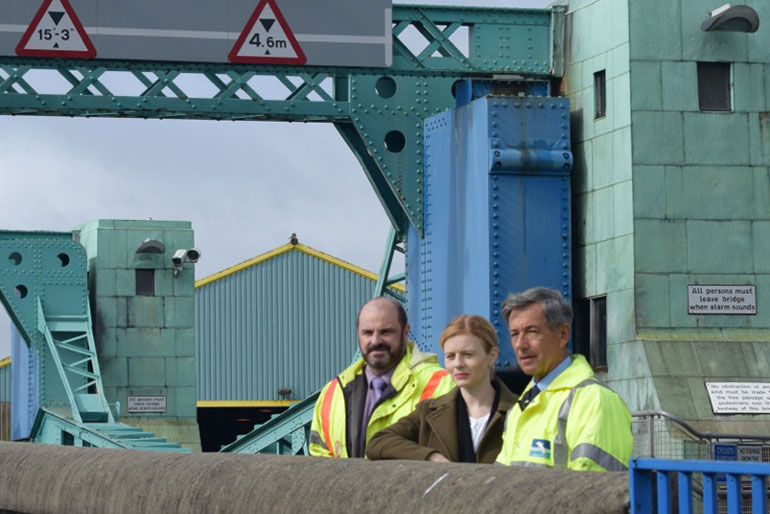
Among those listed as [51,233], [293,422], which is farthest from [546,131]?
[51,233]

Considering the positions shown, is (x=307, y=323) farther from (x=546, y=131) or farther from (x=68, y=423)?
(x=546, y=131)

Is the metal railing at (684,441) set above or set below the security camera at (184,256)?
below

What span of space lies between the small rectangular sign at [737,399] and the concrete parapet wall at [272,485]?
28.7ft

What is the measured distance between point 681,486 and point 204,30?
15.2 meters

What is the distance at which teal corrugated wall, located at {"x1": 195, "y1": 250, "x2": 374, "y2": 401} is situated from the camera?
46281 millimetres

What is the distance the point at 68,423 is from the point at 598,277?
16.6 meters

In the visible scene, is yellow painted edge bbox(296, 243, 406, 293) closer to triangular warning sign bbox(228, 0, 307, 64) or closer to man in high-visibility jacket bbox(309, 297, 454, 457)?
triangular warning sign bbox(228, 0, 307, 64)

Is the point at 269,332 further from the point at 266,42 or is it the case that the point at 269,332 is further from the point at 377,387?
the point at 377,387

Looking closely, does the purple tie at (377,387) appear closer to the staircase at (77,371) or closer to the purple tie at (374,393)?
the purple tie at (374,393)

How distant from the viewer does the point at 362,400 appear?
26.5 feet

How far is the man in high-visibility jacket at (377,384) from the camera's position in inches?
310

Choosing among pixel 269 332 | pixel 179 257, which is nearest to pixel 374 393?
pixel 179 257

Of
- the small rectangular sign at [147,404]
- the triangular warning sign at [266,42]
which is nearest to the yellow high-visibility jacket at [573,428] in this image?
the triangular warning sign at [266,42]

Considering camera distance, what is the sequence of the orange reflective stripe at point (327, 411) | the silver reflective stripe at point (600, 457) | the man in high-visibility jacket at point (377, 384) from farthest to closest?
the orange reflective stripe at point (327, 411) < the man in high-visibility jacket at point (377, 384) < the silver reflective stripe at point (600, 457)
